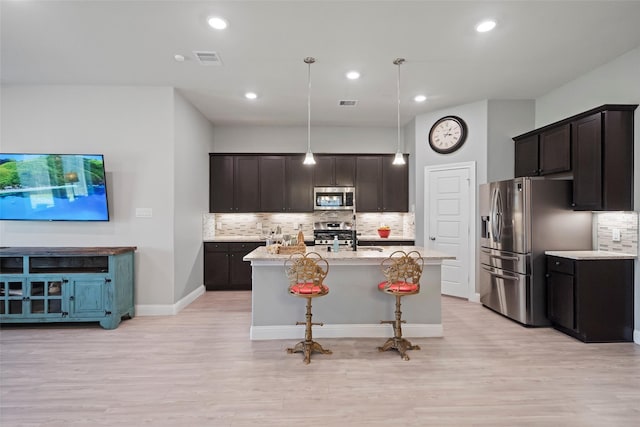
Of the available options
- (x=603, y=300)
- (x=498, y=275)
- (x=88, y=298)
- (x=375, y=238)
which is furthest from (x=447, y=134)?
(x=88, y=298)

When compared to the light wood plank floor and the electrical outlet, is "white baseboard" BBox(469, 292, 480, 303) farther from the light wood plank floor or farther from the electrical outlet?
the electrical outlet

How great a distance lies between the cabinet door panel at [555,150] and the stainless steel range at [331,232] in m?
3.19

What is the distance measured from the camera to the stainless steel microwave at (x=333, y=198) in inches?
244

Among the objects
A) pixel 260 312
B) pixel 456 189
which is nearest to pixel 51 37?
pixel 260 312

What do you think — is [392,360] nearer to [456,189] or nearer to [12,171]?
[456,189]

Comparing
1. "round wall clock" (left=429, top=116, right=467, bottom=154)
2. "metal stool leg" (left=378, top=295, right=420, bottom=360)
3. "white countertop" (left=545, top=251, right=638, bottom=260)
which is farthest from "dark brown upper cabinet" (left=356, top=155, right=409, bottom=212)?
"metal stool leg" (left=378, top=295, right=420, bottom=360)

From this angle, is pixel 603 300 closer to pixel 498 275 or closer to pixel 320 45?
pixel 498 275

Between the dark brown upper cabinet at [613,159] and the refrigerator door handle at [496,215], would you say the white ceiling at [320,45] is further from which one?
the refrigerator door handle at [496,215]

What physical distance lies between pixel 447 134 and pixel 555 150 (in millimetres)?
1650

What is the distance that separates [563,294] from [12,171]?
270 inches

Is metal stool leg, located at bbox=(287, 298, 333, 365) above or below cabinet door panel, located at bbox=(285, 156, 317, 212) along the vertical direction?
below

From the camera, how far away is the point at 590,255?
Result: 3590 millimetres

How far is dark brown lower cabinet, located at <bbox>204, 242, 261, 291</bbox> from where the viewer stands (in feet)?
19.3

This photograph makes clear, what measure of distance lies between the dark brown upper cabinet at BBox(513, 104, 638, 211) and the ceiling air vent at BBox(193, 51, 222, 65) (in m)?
4.19
